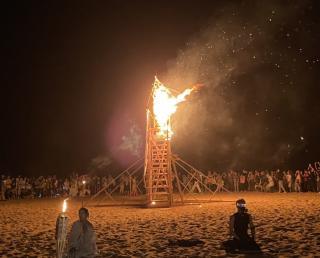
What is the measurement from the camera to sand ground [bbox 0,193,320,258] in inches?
389

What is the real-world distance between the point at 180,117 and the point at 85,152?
18.5 m

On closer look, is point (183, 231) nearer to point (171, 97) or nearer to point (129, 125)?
point (171, 97)

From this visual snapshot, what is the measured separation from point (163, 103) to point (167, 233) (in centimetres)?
1087

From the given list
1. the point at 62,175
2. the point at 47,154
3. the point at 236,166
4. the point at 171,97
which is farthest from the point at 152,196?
the point at 47,154

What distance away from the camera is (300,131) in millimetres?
51594

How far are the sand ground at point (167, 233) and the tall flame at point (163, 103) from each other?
220 inches

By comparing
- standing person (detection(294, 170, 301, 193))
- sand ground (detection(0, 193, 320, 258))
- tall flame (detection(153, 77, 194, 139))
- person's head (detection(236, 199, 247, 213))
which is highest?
tall flame (detection(153, 77, 194, 139))

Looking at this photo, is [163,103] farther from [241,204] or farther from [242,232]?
[242,232]

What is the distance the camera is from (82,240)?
267 inches

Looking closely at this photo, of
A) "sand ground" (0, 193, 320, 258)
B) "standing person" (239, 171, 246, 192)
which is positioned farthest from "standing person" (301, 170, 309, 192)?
"sand ground" (0, 193, 320, 258)

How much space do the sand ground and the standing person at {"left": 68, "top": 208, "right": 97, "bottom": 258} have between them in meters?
3.07

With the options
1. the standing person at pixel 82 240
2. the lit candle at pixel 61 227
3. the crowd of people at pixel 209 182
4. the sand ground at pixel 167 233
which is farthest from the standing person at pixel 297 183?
the standing person at pixel 82 240

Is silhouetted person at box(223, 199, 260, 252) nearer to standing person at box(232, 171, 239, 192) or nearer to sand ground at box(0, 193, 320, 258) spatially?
sand ground at box(0, 193, 320, 258)

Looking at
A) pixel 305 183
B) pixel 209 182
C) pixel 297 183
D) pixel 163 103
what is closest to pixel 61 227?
pixel 163 103
